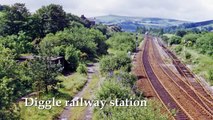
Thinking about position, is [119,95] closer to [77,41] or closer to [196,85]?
[196,85]

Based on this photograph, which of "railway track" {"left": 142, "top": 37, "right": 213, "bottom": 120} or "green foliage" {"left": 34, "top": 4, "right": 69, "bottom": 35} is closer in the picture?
"railway track" {"left": 142, "top": 37, "right": 213, "bottom": 120}

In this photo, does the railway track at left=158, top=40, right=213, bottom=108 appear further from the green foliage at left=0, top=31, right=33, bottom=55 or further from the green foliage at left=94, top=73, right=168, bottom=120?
the green foliage at left=0, top=31, right=33, bottom=55

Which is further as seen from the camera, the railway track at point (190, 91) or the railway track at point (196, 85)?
the railway track at point (196, 85)

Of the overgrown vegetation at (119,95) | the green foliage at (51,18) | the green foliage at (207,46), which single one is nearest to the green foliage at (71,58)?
the overgrown vegetation at (119,95)

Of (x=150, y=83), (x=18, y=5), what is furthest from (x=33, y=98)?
(x=18, y=5)

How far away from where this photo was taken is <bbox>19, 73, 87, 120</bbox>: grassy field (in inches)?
1200

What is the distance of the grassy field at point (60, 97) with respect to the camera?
30470 mm

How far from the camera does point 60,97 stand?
37469 millimetres

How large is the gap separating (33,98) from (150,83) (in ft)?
54.4

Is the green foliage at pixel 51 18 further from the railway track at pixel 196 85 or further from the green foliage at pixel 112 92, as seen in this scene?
the green foliage at pixel 112 92

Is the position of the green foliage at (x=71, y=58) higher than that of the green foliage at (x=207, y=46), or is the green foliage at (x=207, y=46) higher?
the green foliage at (x=71, y=58)

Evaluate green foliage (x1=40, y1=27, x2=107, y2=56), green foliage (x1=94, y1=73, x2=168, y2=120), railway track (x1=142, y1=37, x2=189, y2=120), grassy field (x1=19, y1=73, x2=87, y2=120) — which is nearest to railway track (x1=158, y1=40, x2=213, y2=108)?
railway track (x1=142, y1=37, x2=189, y2=120)

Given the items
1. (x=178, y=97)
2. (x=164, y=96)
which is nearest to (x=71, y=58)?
(x=164, y=96)

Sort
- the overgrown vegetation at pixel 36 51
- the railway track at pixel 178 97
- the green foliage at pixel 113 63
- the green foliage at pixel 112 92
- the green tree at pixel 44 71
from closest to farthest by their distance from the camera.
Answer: the green foliage at pixel 112 92, the overgrown vegetation at pixel 36 51, the railway track at pixel 178 97, the green tree at pixel 44 71, the green foliage at pixel 113 63
